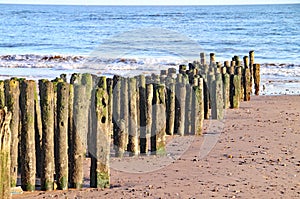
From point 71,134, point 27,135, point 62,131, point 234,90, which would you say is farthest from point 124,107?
point 234,90

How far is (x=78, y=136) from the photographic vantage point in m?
8.10

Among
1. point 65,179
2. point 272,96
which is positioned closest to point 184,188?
point 65,179

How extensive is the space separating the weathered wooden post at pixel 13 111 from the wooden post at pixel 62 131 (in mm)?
529

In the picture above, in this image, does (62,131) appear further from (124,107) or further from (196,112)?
(196,112)

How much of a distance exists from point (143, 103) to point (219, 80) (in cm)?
380

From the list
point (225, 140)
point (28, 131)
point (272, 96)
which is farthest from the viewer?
point (272, 96)

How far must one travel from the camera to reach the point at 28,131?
A: 7945mm

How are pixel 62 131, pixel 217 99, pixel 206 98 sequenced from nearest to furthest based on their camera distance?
pixel 62 131 < pixel 206 98 < pixel 217 99

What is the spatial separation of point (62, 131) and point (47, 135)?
0.21 meters

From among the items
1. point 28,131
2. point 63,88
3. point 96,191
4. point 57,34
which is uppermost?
point 57,34

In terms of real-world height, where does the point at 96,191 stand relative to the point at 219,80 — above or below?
below

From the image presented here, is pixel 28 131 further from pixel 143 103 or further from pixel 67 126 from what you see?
pixel 143 103

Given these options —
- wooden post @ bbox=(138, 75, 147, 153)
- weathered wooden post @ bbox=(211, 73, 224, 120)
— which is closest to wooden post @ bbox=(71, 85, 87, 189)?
wooden post @ bbox=(138, 75, 147, 153)

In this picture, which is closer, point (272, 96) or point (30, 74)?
point (272, 96)
